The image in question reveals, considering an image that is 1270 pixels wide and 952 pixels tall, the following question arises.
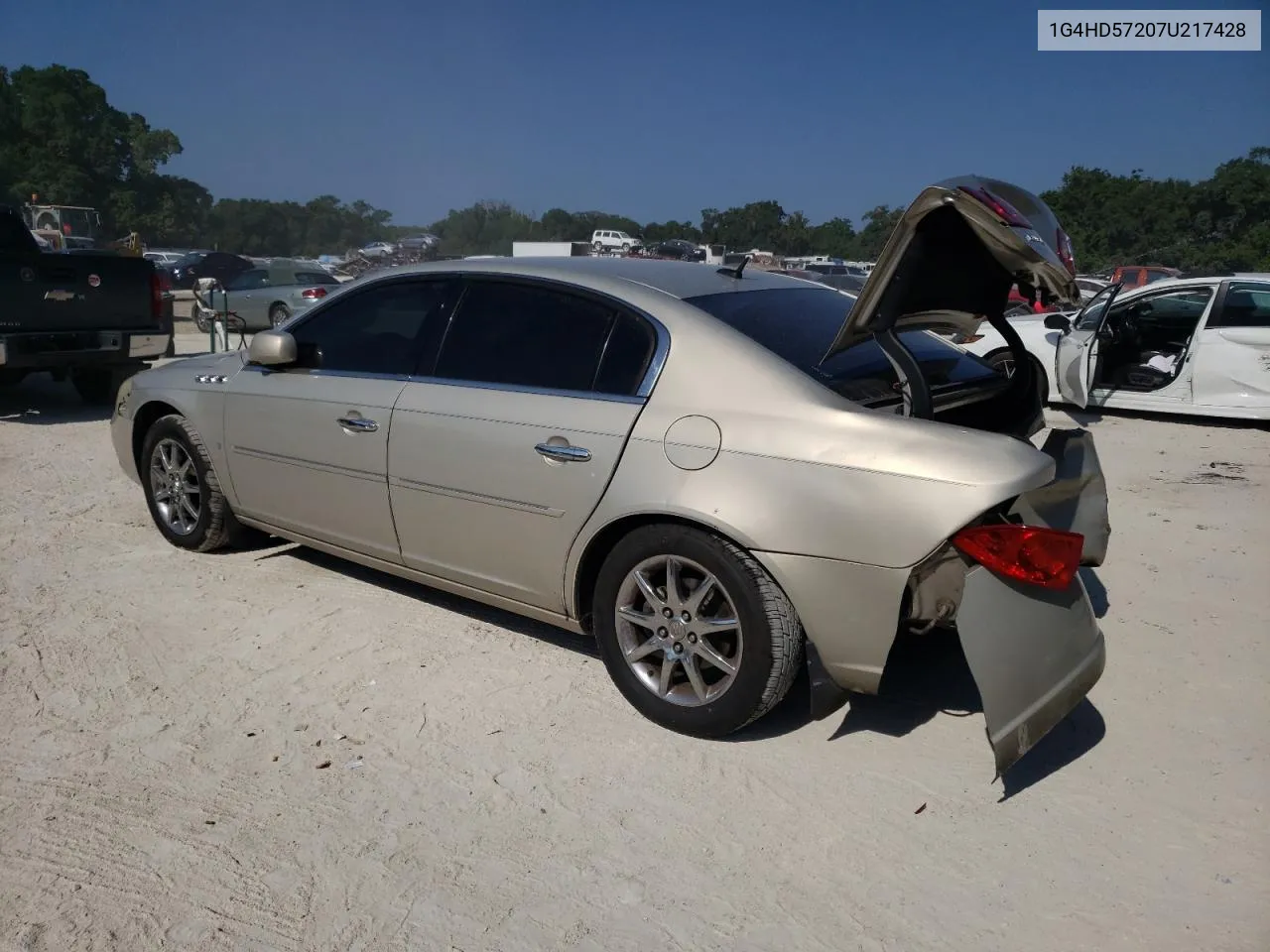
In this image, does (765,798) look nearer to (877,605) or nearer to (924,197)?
(877,605)

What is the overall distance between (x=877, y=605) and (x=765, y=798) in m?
0.71

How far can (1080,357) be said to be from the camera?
928 cm

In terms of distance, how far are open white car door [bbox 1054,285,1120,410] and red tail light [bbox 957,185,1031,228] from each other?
22.8 feet

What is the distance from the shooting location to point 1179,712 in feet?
11.8

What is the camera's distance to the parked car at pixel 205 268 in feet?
127

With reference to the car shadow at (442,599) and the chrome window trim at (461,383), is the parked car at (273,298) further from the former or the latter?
the chrome window trim at (461,383)

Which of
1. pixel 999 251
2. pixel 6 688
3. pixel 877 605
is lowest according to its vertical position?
pixel 6 688

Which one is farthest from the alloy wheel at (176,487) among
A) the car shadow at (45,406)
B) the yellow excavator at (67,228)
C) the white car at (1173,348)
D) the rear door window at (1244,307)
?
the yellow excavator at (67,228)

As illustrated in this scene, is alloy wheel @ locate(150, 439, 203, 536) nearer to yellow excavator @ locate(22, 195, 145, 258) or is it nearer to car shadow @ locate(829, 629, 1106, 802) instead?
car shadow @ locate(829, 629, 1106, 802)

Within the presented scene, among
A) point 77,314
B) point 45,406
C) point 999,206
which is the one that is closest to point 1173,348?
point 999,206

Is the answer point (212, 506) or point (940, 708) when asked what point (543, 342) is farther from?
point (212, 506)

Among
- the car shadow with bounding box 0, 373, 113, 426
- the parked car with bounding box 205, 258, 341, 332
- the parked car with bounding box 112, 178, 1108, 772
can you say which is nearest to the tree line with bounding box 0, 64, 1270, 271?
the parked car with bounding box 205, 258, 341, 332

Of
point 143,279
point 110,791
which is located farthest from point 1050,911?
point 143,279

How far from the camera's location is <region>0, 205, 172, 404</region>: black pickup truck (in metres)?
8.60
